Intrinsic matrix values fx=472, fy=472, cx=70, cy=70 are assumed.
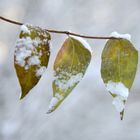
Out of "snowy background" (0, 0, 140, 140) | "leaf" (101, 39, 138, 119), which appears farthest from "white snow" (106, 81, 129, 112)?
"snowy background" (0, 0, 140, 140)

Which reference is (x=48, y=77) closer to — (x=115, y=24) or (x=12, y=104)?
(x=12, y=104)

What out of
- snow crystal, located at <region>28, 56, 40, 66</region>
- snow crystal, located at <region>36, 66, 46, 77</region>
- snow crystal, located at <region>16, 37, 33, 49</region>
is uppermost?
snow crystal, located at <region>16, 37, 33, 49</region>

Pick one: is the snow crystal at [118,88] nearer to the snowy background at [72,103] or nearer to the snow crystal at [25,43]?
the snow crystal at [25,43]

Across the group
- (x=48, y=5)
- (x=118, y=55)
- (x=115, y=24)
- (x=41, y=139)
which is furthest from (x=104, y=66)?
(x=48, y=5)

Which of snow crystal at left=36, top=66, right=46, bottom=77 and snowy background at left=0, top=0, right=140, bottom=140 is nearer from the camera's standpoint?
snow crystal at left=36, top=66, right=46, bottom=77

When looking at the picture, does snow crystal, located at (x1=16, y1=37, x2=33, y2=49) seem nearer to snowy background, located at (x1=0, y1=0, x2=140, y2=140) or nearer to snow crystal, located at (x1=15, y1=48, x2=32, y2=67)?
snow crystal, located at (x1=15, y1=48, x2=32, y2=67)

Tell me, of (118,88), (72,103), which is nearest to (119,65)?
(118,88)

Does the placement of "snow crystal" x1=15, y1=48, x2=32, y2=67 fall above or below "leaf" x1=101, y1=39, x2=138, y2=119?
below

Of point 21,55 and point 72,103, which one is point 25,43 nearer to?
point 21,55

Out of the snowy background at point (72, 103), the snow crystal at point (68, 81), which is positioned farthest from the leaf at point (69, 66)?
the snowy background at point (72, 103)
